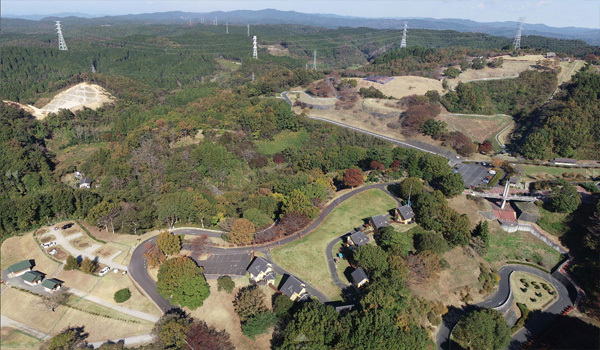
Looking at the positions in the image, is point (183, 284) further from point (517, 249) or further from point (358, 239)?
point (517, 249)

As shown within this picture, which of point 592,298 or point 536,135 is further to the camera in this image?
point 536,135

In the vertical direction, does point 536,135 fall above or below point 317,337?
above

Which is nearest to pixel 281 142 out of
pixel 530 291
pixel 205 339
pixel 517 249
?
pixel 517 249

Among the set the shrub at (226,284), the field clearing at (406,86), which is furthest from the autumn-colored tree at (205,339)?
the field clearing at (406,86)

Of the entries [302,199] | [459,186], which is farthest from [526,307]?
[302,199]

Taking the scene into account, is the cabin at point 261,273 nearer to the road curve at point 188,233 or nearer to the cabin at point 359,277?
the road curve at point 188,233

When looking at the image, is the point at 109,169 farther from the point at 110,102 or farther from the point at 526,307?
the point at 526,307
